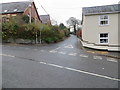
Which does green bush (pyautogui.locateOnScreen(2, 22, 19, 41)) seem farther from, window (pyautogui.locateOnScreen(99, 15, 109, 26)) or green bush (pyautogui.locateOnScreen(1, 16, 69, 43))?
window (pyautogui.locateOnScreen(99, 15, 109, 26))

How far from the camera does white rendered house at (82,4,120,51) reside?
21734 millimetres

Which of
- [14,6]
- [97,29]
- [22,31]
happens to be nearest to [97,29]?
[97,29]

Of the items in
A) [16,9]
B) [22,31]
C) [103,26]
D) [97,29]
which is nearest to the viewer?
[103,26]

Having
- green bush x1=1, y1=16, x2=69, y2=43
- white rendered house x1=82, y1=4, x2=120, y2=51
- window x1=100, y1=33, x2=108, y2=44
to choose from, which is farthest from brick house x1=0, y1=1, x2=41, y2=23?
window x1=100, y1=33, x2=108, y2=44

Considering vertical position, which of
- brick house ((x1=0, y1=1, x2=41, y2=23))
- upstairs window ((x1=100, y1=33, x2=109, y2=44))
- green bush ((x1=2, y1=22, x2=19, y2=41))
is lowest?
upstairs window ((x1=100, y1=33, x2=109, y2=44))

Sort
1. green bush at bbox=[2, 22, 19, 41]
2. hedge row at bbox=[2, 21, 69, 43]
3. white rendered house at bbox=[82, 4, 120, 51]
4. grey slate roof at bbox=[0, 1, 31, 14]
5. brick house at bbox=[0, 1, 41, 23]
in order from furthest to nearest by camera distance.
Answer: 1. grey slate roof at bbox=[0, 1, 31, 14]
2. brick house at bbox=[0, 1, 41, 23]
3. green bush at bbox=[2, 22, 19, 41]
4. hedge row at bbox=[2, 21, 69, 43]
5. white rendered house at bbox=[82, 4, 120, 51]

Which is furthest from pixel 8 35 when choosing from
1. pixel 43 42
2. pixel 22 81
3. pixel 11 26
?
pixel 22 81

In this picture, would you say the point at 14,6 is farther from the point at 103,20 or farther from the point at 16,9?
the point at 103,20

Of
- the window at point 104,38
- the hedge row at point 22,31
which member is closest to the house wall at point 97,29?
the window at point 104,38

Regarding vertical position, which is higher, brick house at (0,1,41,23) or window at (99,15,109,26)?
brick house at (0,1,41,23)

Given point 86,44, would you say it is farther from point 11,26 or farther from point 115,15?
point 11,26

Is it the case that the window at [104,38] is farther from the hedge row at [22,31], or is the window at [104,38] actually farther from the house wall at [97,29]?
the hedge row at [22,31]

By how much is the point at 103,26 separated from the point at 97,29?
923 mm

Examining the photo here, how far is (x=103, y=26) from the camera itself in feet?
72.4
